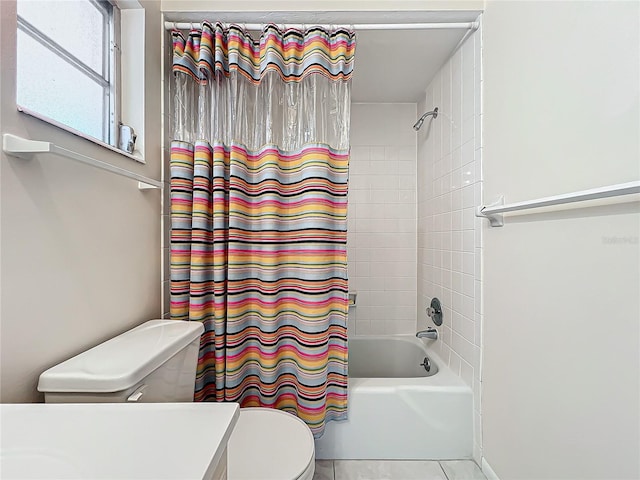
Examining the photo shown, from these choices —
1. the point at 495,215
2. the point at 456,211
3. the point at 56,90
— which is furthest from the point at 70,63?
the point at 456,211

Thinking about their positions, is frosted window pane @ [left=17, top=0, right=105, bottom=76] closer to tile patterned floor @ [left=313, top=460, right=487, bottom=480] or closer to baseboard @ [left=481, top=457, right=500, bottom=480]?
tile patterned floor @ [left=313, top=460, right=487, bottom=480]

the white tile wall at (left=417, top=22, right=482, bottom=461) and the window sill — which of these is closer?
the window sill

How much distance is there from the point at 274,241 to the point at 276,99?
0.65m

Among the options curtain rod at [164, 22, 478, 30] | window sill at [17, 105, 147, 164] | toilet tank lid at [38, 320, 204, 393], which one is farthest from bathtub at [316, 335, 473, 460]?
curtain rod at [164, 22, 478, 30]

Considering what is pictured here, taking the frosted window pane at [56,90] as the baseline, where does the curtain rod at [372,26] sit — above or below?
above

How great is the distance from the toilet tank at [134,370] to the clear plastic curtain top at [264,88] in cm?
84

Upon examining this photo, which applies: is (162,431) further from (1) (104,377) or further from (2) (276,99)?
(2) (276,99)

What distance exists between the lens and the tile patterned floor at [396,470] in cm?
151

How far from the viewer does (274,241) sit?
59.0 inches

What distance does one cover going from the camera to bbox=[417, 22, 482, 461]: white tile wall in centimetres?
161

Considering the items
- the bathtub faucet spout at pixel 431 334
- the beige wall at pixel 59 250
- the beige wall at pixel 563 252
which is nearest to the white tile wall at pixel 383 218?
the bathtub faucet spout at pixel 431 334

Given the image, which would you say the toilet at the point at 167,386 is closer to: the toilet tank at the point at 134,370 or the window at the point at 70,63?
the toilet tank at the point at 134,370

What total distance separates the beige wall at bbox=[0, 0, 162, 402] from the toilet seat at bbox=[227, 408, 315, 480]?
56 centimetres

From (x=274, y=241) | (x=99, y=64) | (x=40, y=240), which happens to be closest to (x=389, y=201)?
(x=274, y=241)
